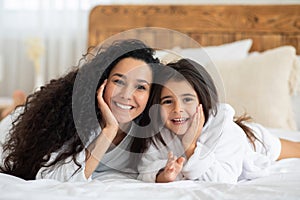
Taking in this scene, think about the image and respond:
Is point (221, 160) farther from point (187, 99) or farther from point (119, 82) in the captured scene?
point (119, 82)

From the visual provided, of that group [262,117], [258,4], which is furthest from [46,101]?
[258,4]

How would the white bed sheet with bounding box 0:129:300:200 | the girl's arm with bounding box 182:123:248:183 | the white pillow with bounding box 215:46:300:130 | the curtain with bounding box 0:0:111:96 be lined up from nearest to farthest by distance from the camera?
1. the white bed sheet with bounding box 0:129:300:200
2. the girl's arm with bounding box 182:123:248:183
3. the white pillow with bounding box 215:46:300:130
4. the curtain with bounding box 0:0:111:96

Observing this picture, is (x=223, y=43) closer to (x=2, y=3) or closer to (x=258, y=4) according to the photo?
(x=258, y=4)

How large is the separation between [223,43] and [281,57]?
506mm

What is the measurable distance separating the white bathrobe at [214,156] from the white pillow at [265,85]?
742mm

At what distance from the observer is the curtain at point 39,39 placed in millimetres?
3451

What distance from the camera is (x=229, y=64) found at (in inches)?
99.0

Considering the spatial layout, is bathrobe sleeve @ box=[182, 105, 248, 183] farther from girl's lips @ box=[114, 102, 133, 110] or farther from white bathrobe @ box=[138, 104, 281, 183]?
girl's lips @ box=[114, 102, 133, 110]

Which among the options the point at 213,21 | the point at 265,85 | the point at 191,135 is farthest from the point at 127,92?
the point at 213,21

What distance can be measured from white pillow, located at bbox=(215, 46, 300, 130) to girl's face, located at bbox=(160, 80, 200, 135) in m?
0.96

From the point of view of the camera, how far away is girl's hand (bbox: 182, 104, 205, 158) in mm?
1448

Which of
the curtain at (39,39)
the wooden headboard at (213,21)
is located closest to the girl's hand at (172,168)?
the wooden headboard at (213,21)

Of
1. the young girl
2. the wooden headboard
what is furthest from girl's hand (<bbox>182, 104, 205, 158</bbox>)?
the wooden headboard

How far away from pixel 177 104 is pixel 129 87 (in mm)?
134
